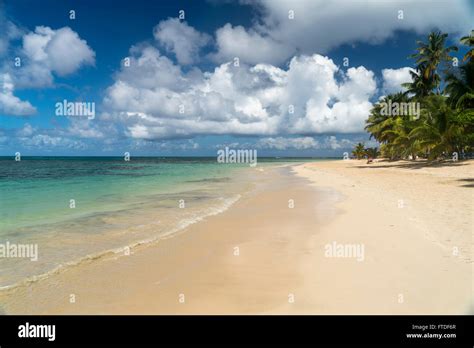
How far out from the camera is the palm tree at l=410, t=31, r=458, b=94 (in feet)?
147

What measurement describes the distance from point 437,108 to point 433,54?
50.0ft

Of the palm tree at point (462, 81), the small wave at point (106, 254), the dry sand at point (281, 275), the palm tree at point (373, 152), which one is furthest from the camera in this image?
the palm tree at point (373, 152)

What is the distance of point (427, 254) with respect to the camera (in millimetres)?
6227

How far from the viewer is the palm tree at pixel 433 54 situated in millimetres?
44844

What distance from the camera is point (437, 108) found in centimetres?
3603
